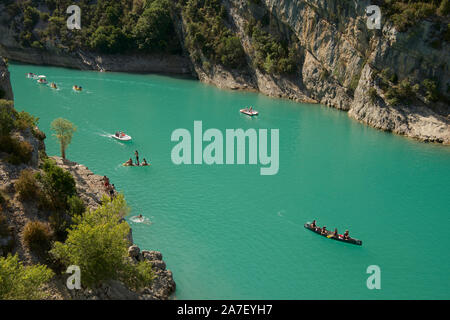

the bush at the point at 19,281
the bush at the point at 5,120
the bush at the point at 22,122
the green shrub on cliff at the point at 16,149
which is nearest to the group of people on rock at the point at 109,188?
the bush at the point at 22,122

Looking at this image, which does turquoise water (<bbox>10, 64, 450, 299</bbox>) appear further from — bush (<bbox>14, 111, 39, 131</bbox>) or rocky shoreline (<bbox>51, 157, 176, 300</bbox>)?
bush (<bbox>14, 111, 39, 131</bbox>)

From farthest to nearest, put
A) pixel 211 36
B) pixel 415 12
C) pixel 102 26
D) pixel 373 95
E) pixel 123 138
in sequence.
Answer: pixel 102 26 → pixel 211 36 → pixel 373 95 → pixel 415 12 → pixel 123 138

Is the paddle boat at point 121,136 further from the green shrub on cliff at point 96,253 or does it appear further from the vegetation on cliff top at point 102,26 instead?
the vegetation on cliff top at point 102,26

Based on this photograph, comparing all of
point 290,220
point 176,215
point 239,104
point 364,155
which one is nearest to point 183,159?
point 176,215

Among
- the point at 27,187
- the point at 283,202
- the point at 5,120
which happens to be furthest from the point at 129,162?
the point at 27,187

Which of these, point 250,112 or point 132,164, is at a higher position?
point 250,112

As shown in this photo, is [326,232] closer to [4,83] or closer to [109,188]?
[109,188]

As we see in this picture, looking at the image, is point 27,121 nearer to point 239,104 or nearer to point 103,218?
point 103,218
